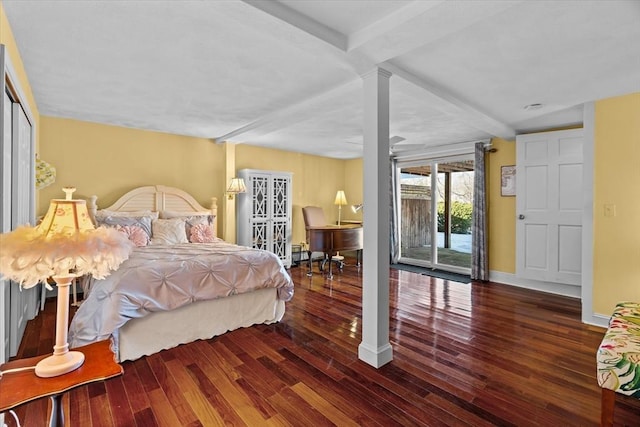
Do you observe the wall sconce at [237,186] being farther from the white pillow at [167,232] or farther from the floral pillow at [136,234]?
the floral pillow at [136,234]

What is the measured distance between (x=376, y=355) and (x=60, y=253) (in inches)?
82.4

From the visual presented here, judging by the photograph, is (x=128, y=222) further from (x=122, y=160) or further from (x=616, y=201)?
(x=616, y=201)

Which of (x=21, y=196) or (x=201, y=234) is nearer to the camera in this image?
(x=21, y=196)

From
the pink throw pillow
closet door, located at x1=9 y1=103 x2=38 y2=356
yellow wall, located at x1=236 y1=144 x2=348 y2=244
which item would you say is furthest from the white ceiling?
yellow wall, located at x1=236 y1=144 x2=348 y2=244

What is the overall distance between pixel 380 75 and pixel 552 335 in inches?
116

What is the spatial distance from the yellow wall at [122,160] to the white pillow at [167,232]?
85cm

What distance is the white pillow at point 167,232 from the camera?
4.19 meters

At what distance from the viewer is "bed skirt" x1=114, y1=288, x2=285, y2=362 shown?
8.22 ft

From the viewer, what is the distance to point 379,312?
2.40 m

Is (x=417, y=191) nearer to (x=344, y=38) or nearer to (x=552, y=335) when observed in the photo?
(x=552, y=335)

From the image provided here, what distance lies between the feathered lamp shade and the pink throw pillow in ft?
10.4

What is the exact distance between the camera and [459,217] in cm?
586

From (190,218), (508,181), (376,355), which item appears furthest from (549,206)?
(190,218)

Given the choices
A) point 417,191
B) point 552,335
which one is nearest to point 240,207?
point 417,191
